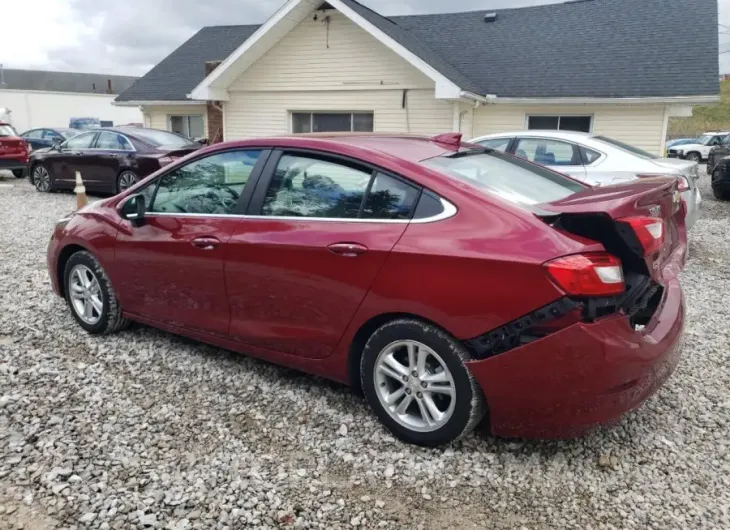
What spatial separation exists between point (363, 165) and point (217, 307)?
52.6 inches

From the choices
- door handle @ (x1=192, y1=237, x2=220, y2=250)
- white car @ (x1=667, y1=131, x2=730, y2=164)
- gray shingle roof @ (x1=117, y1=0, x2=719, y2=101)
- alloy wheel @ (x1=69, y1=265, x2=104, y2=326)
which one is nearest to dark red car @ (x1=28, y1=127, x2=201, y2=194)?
gray shingle roof @ (x1=117, y1=0, x2=719, y2=101)

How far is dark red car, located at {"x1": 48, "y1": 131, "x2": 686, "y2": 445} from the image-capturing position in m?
2.60

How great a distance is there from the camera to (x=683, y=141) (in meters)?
33.1

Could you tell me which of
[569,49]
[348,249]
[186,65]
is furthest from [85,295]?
[186,65]

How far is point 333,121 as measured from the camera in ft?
47.5

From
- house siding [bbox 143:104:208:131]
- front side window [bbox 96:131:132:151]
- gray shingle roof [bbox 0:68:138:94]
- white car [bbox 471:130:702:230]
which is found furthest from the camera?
gray shingle roof [bbox 0:68:138:94]

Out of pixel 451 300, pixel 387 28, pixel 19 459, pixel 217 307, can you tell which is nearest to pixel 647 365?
pixel 451 300

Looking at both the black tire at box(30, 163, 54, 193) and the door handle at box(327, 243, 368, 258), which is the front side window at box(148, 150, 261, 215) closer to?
the door handle at box(327, 243, 368, 258)

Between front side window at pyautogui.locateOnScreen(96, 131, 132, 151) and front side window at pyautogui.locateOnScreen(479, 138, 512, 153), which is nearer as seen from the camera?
front side window at pyautogui.locateOnScreen(479, 138, 512, 153)

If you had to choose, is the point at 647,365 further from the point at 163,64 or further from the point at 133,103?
the point at 163,64

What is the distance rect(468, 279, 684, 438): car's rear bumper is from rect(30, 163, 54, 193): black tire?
46.1 feet

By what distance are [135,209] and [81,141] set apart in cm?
1072

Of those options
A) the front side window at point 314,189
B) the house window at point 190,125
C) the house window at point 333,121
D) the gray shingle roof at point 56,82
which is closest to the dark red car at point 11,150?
the house window at point 190,125

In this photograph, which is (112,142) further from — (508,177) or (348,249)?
(508,177)
